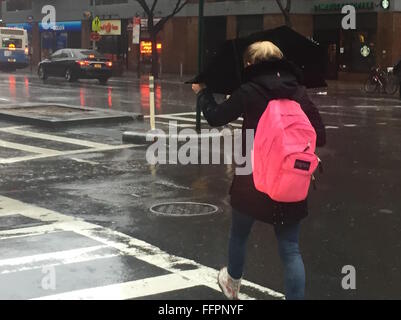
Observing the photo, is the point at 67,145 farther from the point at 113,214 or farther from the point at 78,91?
the point at 78,91

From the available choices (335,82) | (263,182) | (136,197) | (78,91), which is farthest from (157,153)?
(335,82)

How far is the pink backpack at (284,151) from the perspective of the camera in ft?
13.2

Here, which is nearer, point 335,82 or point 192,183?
point 192,183

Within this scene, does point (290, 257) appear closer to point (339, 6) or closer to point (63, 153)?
point (63, 153)

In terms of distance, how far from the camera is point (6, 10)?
69.7 meters

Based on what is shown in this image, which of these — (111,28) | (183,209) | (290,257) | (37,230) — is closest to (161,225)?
(183,209)

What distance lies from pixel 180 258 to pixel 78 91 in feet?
74.1

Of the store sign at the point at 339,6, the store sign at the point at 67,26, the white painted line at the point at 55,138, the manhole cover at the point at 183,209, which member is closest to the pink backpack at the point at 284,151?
the manhole cover at the point at 183,209

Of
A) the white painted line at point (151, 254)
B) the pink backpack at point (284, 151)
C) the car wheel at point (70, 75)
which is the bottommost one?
the white painted line at point (151, 254)

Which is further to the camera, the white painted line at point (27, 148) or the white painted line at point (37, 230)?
the white painted line at point (27, 148)

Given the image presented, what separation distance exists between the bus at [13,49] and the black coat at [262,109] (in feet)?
153

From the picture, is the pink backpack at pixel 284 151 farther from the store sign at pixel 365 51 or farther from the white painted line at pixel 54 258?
the store sign at pixel 365 51

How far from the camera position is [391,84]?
29719 mm

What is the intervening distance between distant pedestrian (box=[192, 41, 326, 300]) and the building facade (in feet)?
78.9
